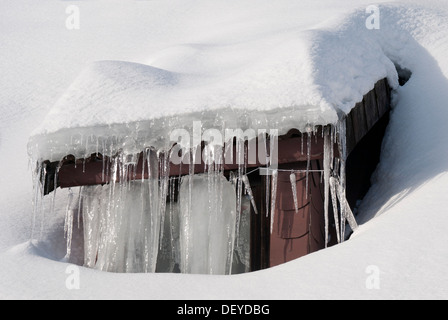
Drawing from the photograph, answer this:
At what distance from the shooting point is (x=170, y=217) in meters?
4.98

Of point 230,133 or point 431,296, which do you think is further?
point 230,133

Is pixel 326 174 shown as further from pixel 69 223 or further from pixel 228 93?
pixel 69 223

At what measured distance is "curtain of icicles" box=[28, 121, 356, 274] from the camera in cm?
463

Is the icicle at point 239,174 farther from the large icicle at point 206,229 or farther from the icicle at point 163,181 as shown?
the icicle at point 163,181

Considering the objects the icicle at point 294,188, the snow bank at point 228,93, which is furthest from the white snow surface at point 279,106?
Result: the icicle at point 294,188

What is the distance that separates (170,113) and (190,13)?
6.35m

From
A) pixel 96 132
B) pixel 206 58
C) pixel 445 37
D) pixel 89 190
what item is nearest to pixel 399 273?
pixel 96 132

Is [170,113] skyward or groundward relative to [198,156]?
skyward

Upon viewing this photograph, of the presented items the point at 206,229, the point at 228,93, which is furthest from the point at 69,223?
the point at 228,93

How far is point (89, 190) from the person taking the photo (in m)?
5.20

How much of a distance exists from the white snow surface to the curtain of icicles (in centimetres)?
43

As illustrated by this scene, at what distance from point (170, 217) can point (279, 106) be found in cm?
149

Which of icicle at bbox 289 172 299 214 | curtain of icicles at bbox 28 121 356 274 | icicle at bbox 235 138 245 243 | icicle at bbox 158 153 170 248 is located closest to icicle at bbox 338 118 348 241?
curtain of icicles at bbox 28 121 356 274
